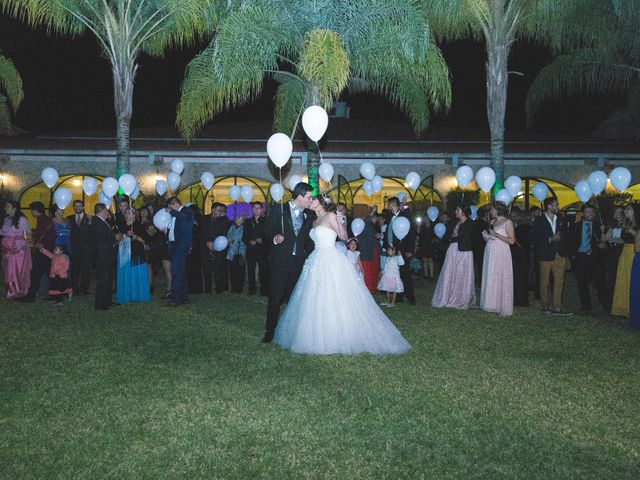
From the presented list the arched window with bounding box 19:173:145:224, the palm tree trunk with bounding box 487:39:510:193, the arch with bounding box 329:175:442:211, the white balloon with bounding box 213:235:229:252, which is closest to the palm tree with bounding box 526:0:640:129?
the palm tree trunk with bounding box 487:39:510:193

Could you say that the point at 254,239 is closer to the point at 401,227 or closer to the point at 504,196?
the point at 401,227

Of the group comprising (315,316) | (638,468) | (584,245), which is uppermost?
(584,245)

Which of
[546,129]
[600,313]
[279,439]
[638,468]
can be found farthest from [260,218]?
[546,129]

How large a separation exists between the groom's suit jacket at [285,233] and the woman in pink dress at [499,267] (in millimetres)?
4169

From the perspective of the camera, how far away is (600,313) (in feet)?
35.8

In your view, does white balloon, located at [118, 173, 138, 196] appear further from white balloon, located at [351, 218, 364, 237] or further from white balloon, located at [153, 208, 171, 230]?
white balloon, located at [351, 218, 364, 237]

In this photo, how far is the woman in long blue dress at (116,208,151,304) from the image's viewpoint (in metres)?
11.5

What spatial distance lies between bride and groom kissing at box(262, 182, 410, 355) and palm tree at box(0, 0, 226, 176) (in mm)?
8598

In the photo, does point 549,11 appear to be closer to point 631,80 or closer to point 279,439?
point 631,80

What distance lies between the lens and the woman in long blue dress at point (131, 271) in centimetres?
1154

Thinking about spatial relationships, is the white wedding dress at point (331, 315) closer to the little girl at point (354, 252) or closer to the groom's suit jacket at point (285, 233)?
A: the groom's suit jacket at point (285, 233)

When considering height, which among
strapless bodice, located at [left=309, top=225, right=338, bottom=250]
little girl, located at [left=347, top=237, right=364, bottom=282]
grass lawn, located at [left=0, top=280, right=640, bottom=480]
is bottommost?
grass lawn, located at [left=0, top=280, right=640, bottom=480]

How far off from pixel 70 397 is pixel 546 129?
4545cm

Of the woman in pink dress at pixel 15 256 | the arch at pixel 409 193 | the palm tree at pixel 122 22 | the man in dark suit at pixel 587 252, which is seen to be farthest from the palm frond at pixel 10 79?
the man in dark suit at pixel 587 252
